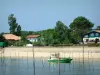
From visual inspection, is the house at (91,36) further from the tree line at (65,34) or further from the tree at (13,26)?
the tree at (13,26)

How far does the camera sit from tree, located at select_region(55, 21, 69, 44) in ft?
352

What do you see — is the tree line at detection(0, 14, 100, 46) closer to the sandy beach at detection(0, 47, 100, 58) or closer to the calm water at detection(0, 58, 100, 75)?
the sandy beach at detection(0, 47, 100, 58)

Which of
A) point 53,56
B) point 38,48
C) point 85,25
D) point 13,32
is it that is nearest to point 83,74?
point 53,56

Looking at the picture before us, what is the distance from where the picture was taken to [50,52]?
287 ft

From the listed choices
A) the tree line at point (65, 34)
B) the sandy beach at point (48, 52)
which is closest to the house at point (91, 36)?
the tree line at point (65, 34)

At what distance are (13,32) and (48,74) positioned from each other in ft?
276

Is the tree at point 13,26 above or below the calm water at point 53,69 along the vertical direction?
above

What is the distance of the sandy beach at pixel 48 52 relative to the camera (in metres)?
82.8

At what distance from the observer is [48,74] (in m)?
54.7

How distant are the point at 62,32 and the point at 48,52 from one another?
2439 cm

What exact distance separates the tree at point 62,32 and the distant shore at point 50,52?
16.5 metres

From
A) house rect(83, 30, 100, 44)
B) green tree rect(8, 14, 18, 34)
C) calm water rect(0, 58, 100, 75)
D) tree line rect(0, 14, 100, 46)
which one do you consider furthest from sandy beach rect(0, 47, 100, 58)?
green tree rect(8, 14, 18, 34)

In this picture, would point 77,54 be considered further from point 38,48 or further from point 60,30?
point 60,30

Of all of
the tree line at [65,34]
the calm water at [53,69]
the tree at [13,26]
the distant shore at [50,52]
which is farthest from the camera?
the tree at [13,26]
